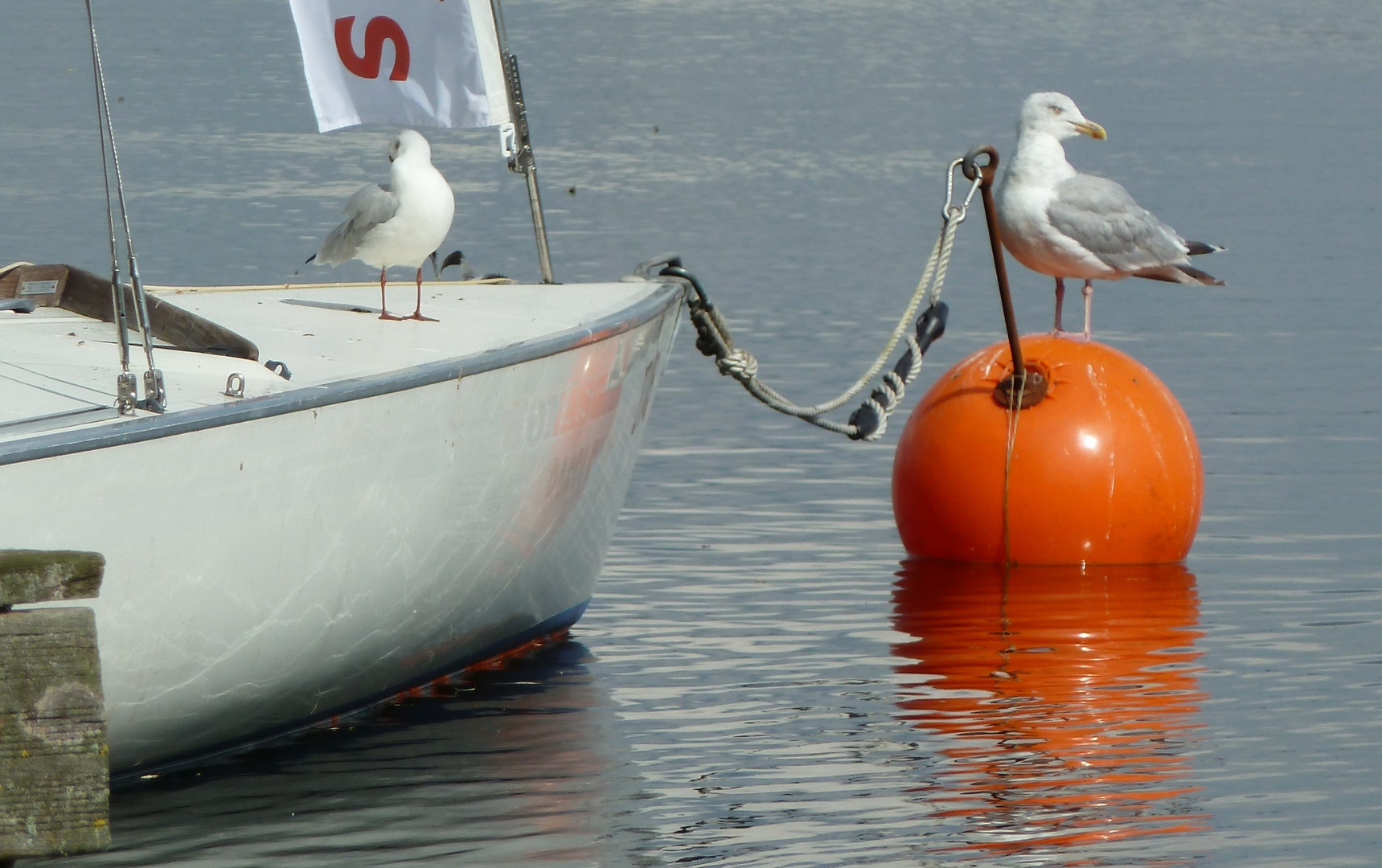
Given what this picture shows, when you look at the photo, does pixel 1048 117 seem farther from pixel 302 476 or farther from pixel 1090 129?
pixel 302 476

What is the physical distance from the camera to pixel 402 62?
8695 millimetres

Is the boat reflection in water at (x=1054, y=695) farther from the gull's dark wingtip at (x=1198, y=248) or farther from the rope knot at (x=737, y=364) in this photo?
the gull's dark wingtip at (x=1198, y=248)

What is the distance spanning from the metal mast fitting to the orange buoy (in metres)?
1.96

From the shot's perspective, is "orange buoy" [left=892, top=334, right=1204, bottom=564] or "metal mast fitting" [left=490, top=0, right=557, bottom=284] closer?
"metal mast fitting" [left=490, top=0, right=557, bottom=284]

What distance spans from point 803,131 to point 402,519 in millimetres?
26389

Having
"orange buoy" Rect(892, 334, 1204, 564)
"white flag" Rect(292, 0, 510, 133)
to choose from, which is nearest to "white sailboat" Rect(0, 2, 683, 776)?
"white flag" Rect(292, 0, 510, 133)

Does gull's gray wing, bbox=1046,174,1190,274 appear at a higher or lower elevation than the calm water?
higher

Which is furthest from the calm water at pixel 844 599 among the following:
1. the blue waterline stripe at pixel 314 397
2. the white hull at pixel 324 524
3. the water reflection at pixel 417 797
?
the blue waterline stripe at pixel 314 397

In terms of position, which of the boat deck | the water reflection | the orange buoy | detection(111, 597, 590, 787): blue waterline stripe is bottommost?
the water reflection

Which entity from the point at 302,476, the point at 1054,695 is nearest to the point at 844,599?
the point at 1054,695

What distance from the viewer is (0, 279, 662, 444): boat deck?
6500 mm

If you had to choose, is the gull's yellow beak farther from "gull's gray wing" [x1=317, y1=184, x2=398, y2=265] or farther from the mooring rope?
"gull's gray wing" [x1=317, y1=184, x2=398, y2=265]

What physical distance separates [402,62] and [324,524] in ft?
8.38

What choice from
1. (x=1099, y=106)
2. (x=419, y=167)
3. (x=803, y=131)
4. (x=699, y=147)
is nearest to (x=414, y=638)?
(x=419, y=167)
